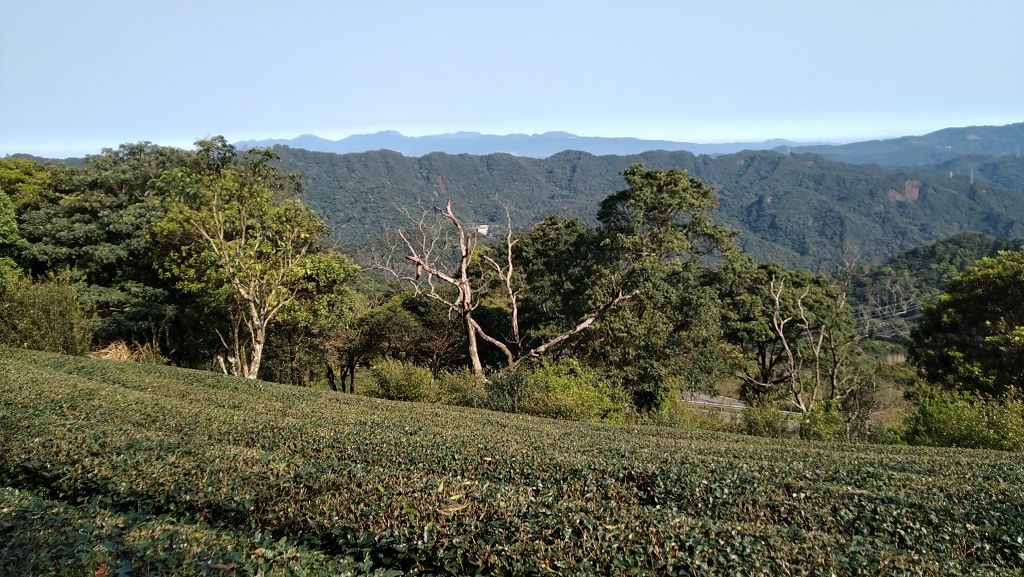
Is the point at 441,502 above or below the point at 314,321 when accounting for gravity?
above

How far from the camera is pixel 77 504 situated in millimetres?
4449

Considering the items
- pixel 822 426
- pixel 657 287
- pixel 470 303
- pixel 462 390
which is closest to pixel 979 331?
pixel 822 426

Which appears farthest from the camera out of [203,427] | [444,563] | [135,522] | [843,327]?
[843,327]

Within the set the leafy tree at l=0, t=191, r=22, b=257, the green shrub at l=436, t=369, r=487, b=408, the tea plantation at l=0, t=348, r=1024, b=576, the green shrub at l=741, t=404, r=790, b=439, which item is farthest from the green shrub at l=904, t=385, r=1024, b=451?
the leafy tree at l=0, t=191, r=22, b=257

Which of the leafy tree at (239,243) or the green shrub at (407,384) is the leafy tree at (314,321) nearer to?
the leafy tree at (239,243)

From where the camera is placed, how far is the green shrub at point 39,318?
1455cm

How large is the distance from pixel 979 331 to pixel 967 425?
9418 millimetres

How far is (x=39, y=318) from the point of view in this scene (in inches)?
575

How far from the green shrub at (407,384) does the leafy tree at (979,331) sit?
1545cm

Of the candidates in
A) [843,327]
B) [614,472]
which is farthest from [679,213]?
[614,472]

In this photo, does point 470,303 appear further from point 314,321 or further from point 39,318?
point 39,318

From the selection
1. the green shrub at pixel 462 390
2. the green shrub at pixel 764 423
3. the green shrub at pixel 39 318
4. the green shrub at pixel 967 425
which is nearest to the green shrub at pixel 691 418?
the green shrub at pixel 764 423

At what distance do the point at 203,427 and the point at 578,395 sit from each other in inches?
364

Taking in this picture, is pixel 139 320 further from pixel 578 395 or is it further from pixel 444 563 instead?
pixel 444 563
